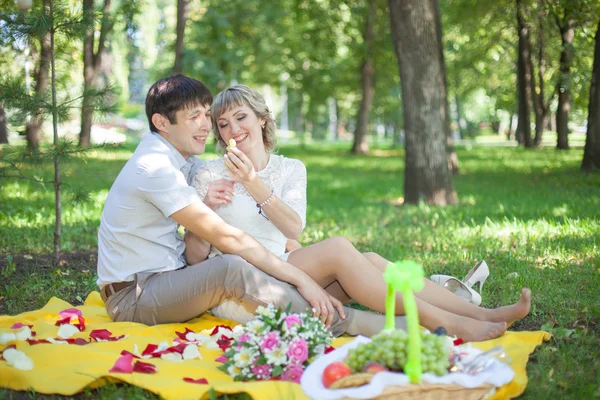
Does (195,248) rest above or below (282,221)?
below

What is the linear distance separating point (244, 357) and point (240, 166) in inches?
42.1

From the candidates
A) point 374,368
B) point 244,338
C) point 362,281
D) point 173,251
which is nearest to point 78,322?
point 173,251

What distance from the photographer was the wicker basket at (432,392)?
244 centimetres

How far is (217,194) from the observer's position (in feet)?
12.3

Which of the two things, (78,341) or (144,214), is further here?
(144,214)

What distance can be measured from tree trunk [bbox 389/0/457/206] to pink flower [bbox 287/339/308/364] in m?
6.07

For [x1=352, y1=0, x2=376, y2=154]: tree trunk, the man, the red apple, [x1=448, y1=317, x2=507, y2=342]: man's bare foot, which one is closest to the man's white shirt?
the man

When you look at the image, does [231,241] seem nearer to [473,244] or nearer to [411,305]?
[411,305]

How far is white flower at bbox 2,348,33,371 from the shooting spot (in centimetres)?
302

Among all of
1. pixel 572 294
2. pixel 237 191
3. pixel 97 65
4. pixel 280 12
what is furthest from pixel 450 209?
pixel 280 12

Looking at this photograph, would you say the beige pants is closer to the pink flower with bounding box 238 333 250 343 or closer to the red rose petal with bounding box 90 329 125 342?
the red rose petal with bounding box 90 329 125 342

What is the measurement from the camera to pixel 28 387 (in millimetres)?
2957

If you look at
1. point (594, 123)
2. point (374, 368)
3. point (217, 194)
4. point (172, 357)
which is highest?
point (594, 123)

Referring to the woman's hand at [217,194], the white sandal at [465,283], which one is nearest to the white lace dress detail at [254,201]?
the woman's hand at [217,194]
